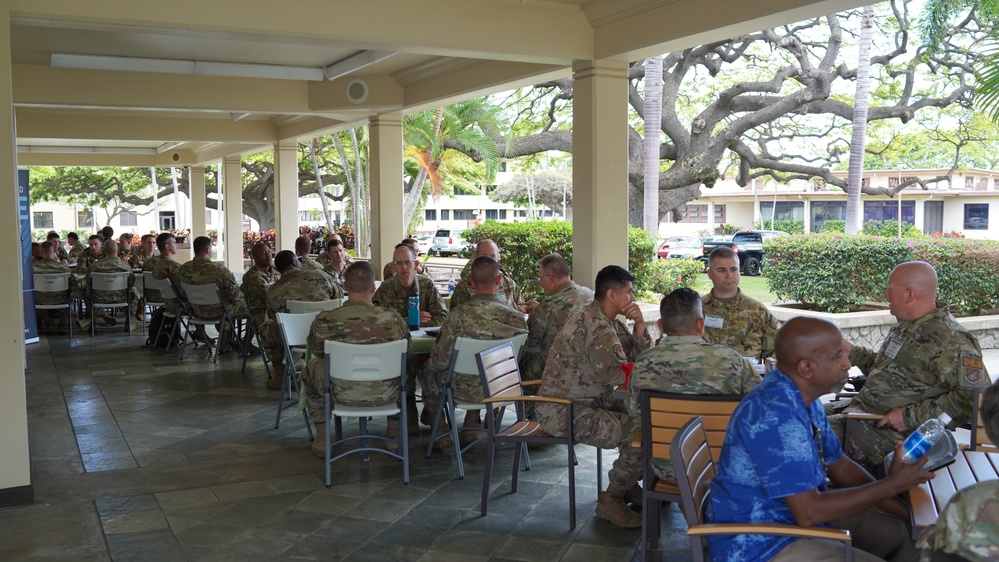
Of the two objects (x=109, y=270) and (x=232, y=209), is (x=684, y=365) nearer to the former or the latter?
(x=109, y=270)

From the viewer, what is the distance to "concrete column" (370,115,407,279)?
387 inches

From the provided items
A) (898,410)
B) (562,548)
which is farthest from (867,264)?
(562,548)

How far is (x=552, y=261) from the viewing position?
17.8ft

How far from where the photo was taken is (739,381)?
127 inches

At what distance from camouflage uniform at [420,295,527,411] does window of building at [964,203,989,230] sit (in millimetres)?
32007

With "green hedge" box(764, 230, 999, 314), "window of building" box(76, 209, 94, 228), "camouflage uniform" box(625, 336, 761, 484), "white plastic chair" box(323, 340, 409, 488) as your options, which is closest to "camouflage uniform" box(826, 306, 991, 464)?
"camouflage uniform" box(625, 336, 761, 484)

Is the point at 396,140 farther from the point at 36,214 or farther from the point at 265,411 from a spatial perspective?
the point at 36,214

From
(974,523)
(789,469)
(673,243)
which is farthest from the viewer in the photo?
→ (673,243)

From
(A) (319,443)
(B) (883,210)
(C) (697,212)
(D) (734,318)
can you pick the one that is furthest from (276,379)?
(C) (697,212)

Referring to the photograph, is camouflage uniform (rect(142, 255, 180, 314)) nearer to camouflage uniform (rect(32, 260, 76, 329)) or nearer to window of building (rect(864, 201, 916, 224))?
camouflage uniform (rect(32, 260, 76, 329))

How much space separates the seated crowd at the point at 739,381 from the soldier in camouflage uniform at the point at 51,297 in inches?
185

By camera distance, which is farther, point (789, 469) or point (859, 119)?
point (859, 119)

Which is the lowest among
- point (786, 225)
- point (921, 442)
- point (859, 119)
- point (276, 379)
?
point (276, 379)

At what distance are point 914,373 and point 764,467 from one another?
5.76 feet
